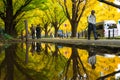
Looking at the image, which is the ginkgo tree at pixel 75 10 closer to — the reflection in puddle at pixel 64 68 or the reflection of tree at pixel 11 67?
the reflection in puddle at pixel 64 68

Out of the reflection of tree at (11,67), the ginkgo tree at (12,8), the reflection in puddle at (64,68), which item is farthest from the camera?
the ginkgo tree at (12,8)

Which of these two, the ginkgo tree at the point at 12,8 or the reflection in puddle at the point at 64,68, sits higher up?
the ginkgo tree at the point at 12,8

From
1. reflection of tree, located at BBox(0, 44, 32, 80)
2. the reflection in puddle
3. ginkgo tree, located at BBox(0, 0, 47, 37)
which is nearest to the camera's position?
the reflection in puddle

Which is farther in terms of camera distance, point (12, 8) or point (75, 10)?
point (75, 10)

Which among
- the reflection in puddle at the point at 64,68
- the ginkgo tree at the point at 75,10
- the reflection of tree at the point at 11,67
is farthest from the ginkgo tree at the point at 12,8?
the reflection of tree at the point at 11,67

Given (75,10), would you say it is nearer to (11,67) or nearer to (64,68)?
(11,67)

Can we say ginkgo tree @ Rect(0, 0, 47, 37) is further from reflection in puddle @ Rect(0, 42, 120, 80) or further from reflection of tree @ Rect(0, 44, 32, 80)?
reflection of tree @ Rect(0, 44, 32, 80)

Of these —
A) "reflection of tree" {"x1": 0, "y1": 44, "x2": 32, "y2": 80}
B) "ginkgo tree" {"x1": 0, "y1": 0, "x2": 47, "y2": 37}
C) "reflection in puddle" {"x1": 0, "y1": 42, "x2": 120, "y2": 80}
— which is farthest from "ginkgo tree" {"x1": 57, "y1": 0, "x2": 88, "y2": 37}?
"reflection of tree" {"x1": 0, "y1": 44, "x2": 32, "y2": 80}

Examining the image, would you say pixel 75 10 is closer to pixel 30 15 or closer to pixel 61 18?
pixel 30 15

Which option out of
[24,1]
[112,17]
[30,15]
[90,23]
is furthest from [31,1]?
[112,17]

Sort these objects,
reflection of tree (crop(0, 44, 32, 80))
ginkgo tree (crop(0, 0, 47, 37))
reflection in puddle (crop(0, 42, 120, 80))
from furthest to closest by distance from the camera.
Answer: ginkgo tree (crop(0, 0, 47, 37)) → reflection of tree (crop(0, 44, 32, 80)) → reflection in puddle (crop(0, 42, 120, 80))

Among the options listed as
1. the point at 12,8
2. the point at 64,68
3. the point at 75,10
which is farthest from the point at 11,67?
the point at 75,10

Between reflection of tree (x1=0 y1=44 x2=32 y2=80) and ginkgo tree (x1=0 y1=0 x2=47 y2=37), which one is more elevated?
ginkgo tree (x1=0 y1=0 x2=47 y2=37)

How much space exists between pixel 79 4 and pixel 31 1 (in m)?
5.25
